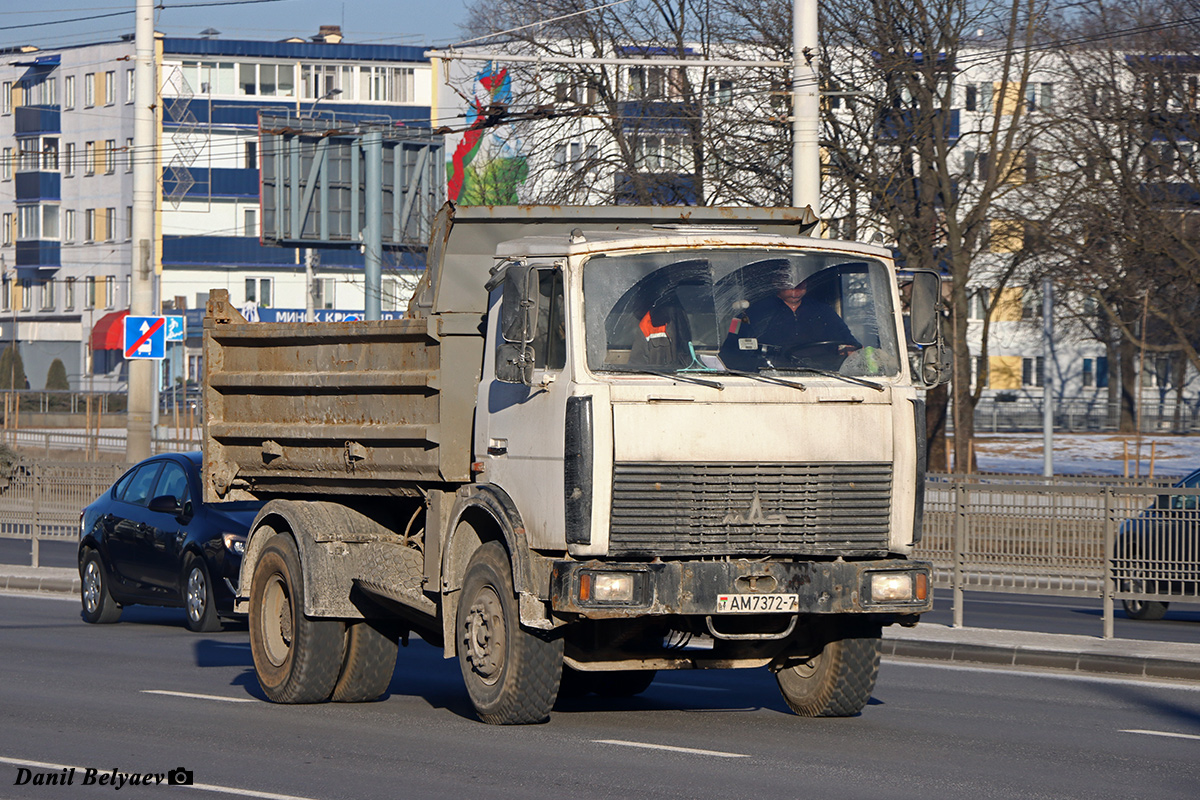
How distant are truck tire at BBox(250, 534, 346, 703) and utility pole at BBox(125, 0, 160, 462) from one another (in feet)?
51.3

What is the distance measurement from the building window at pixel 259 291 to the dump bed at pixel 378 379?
7420cm

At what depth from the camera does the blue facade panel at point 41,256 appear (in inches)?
3484

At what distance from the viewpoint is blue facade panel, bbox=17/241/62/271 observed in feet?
290

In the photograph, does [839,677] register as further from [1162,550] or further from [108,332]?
[108,332]

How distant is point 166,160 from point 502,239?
7318cm

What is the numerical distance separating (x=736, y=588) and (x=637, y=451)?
0.87m

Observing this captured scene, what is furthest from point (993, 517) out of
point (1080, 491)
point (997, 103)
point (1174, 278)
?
point (997, 103)

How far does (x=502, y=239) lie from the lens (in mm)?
10461

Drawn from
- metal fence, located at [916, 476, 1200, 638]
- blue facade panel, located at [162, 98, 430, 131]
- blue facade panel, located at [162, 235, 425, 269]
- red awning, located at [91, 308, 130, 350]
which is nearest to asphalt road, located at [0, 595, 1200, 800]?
metal fence, located at [916, 476, 1200, 638]

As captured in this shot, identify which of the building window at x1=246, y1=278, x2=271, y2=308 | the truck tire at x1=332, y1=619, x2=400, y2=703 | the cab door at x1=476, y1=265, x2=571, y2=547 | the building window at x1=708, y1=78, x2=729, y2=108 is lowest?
the truck tire at x1=332, y1=619, x2=400, y2=703

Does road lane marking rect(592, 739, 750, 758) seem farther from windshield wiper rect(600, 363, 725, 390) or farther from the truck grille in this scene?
windshield wiper rect(600, 363, 725, 390)

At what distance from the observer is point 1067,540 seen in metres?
15.7

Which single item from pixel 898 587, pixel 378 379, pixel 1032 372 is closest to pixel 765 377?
pixel 898 587

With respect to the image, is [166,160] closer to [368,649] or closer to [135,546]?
[135,546]
